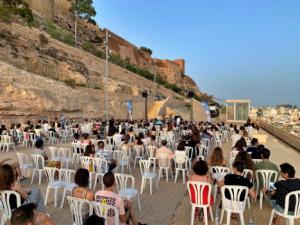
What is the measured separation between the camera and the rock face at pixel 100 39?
66000 mm

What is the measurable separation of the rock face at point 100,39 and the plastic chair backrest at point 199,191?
5235 cm

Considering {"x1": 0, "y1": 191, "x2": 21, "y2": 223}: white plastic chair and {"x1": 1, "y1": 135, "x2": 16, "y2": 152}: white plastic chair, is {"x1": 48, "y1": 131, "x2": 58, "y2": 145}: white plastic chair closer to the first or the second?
{"x1": 1, "y1": 135, "x2": 16, "y2": 152}: white plastic chair

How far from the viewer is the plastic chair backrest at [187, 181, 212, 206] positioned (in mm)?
5510

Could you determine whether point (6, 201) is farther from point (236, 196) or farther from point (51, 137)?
point (51, 137)

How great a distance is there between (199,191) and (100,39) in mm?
74140

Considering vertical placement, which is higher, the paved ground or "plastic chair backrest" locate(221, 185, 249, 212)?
"plastic chair backrest" locate(221, 185, 249, 212)

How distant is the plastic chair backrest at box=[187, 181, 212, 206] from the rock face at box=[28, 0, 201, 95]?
52.4 meters

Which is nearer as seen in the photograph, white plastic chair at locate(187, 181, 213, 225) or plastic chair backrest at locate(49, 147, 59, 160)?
white plastic chair at locate(187, 181, 213, 225)

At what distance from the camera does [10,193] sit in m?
4.73

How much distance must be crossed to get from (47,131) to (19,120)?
5356mm

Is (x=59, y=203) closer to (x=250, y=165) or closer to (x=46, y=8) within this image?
(x=250, y=165)

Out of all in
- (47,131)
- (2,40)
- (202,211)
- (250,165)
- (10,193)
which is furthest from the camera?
(2,40)

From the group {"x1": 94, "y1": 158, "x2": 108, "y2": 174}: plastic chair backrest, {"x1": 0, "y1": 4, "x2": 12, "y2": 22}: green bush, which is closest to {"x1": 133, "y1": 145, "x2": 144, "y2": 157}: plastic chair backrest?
{"x1": 94, "y1": 158, "x2": 108, "y2": 174}: plastic chair backrest

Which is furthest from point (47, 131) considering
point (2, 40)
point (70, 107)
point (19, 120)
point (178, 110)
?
point (178, 110)
